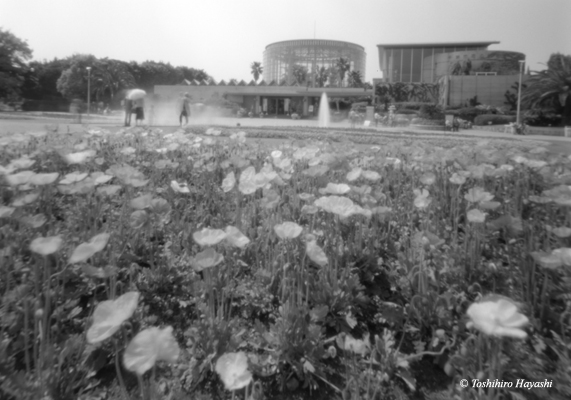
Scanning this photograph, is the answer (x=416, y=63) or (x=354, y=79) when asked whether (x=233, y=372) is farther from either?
(x=416, y=63)

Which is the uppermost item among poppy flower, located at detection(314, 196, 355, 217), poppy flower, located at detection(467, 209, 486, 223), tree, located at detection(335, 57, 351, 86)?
tree, located at detection(335, 57, 351, 86)

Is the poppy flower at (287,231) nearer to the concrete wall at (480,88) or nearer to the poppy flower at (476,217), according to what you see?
the poppy flower at (476,217)

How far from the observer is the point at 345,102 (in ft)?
146

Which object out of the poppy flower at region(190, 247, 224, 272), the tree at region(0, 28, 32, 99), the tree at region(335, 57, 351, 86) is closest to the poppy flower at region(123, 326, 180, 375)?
the poppy flower at region(190, 247, 224, 272)

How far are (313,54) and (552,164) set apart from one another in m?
61.4

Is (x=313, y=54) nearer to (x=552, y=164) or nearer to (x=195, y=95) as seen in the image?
(x=195, y=95)

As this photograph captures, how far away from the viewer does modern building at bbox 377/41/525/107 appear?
42719mm

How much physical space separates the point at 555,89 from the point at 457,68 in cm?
2137

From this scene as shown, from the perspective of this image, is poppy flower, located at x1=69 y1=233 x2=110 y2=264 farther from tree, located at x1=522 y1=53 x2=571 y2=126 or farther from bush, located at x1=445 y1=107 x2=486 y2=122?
bush, located at x1=445 y1=107 x2=486 y2=122

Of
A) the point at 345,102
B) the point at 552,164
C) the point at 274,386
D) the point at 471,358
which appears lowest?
the point at 274,386

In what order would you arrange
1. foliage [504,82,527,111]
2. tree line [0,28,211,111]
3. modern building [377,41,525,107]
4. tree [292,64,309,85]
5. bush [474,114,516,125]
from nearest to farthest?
bush [474,114,516,125]
foliage [504,82,527,111]
tree line [0,28,211,111]
modern building [377,41,525,107]
tree [292,64,309,85]

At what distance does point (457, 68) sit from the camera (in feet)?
156

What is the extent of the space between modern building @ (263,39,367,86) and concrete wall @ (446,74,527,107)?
2028 cm

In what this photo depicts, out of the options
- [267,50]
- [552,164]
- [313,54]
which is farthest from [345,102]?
[552,164]
